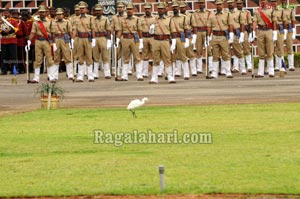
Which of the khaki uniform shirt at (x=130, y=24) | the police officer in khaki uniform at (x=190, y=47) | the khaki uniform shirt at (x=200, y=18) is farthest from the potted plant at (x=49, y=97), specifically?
the khaki uniform shirt at (x=200, y=18)

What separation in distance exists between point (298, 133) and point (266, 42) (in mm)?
21048

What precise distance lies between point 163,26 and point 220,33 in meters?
2.82

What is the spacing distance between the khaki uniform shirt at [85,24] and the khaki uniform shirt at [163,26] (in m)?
2.84

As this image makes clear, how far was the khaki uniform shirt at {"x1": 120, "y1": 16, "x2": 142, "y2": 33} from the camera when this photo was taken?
4822 cm

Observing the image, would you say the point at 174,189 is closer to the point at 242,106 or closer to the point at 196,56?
the point at 242,106

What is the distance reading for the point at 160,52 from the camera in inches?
1831

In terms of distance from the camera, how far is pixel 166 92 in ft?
133

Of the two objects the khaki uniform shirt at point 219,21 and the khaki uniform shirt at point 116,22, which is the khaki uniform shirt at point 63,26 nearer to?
the khaki uniform shirt at point 116,22

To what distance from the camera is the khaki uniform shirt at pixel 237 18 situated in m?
48.9

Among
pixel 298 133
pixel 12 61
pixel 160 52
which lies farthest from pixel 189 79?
pixel 298 133

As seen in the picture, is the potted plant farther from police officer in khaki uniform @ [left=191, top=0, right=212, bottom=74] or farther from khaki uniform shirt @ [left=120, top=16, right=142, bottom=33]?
police officer in khaki uniform @ [left=191, top=0, right=212, bottom=74]

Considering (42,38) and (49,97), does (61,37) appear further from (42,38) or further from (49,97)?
(49,97)

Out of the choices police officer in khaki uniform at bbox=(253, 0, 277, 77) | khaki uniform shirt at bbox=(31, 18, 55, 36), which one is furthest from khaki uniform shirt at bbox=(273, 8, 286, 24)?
khaki uniform shirt at bbox=(31, 18, 55, 36)

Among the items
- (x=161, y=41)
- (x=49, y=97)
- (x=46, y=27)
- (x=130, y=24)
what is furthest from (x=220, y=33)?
(x=49, y=97)
